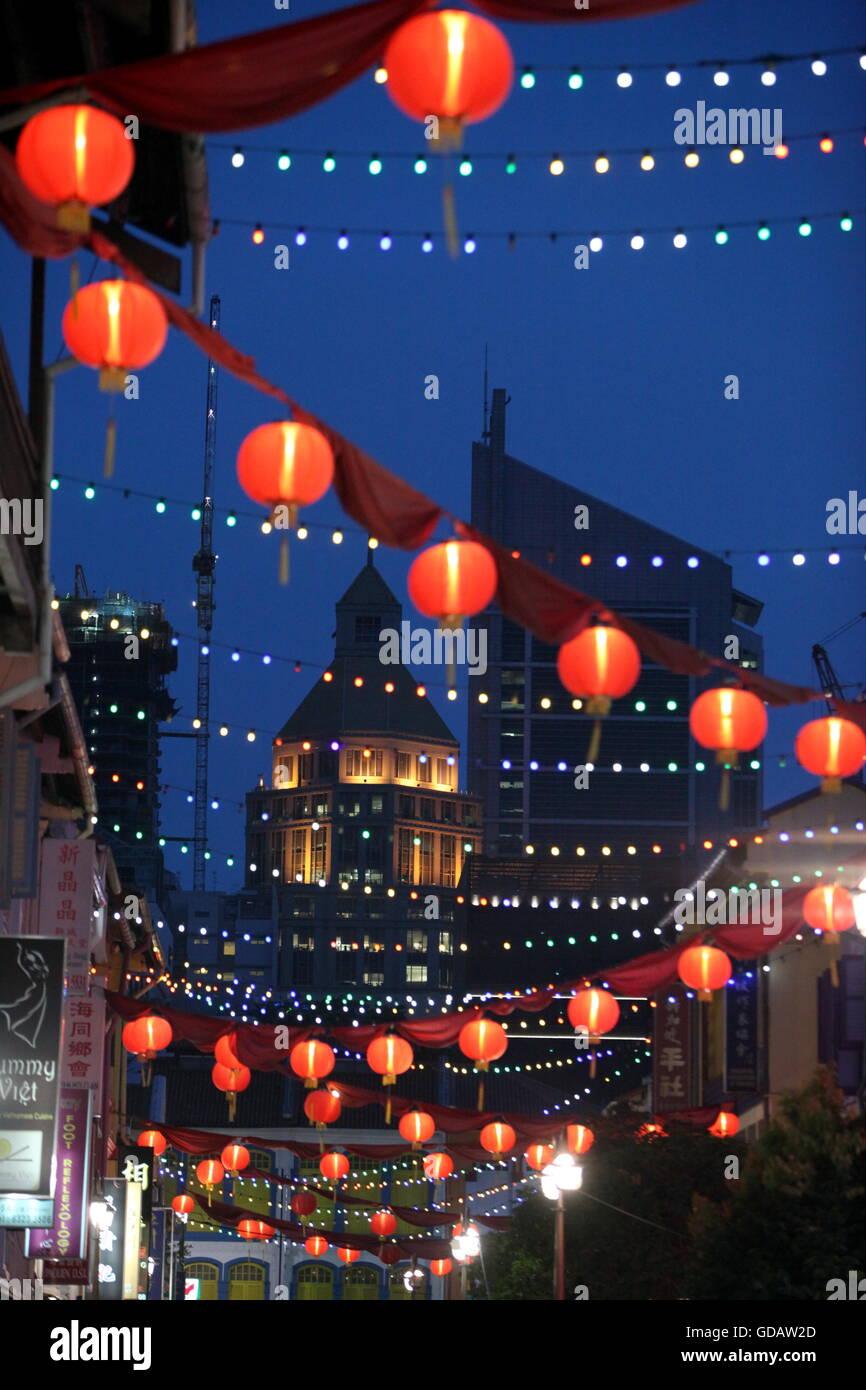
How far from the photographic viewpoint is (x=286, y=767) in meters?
134

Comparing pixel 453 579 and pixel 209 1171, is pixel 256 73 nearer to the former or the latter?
pixel 453 579

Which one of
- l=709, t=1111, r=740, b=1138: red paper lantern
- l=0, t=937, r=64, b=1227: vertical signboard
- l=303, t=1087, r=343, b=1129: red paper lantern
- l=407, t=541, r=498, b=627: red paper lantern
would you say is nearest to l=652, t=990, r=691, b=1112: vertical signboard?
l=709, t=1111, r=740, b=1138: red paper lantern

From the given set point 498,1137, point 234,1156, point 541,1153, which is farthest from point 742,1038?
point 234,1156

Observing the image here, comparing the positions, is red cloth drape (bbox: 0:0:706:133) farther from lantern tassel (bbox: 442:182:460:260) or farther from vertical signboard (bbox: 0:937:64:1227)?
vertical signboard (bbox: 0:937:64:1227)

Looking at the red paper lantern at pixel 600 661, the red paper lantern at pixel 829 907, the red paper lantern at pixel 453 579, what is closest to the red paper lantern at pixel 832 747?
the red paper lantern at pixel 600 661

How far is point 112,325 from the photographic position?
8.25 m

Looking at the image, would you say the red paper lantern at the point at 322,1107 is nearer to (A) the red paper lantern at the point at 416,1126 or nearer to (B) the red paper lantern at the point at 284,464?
(A) the red paper lantern at the point at 416,1126

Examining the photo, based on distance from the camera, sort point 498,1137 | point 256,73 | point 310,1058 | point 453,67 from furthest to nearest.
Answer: point 498,1137
point 310,1058
point 256,73
point 453,67

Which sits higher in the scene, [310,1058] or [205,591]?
[205,591]

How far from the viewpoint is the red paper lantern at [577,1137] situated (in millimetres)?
25922

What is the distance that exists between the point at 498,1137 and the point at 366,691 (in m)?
105

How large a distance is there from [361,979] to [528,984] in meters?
60.4

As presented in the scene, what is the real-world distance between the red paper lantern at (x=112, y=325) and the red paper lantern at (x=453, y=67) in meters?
1.52

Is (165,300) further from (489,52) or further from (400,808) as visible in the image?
(400,808)
